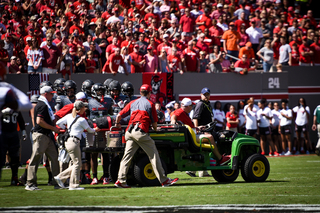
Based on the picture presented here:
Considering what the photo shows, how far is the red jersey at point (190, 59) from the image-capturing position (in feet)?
63.9

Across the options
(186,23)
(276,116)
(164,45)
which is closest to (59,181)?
(164,45)

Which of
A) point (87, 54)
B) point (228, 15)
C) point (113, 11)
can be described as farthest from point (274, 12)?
point (87, 54)

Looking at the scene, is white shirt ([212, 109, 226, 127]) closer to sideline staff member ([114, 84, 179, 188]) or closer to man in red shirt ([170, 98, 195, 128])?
man in red shirt ([170, 98, 195, 128])

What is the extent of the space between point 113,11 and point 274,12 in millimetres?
7926

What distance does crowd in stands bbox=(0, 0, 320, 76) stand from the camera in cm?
1752

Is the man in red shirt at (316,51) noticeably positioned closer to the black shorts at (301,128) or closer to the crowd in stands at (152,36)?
the crowd in stands at (152,36)

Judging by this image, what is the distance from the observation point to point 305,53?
70.0 feet

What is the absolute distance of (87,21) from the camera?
19.9m

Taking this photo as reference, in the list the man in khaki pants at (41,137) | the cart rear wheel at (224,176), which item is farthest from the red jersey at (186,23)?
the man in khaki pants at (41,137)

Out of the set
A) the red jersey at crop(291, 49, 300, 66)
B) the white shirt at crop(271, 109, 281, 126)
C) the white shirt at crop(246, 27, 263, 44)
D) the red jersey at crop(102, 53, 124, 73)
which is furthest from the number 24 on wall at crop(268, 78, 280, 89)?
the red jersey at crop(102, 53, 124, 73)

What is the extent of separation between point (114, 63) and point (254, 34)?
717 cm

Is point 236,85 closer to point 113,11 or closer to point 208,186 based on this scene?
point 113,11

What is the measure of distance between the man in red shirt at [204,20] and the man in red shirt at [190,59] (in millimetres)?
2407

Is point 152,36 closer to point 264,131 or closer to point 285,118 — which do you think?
point 264,131
